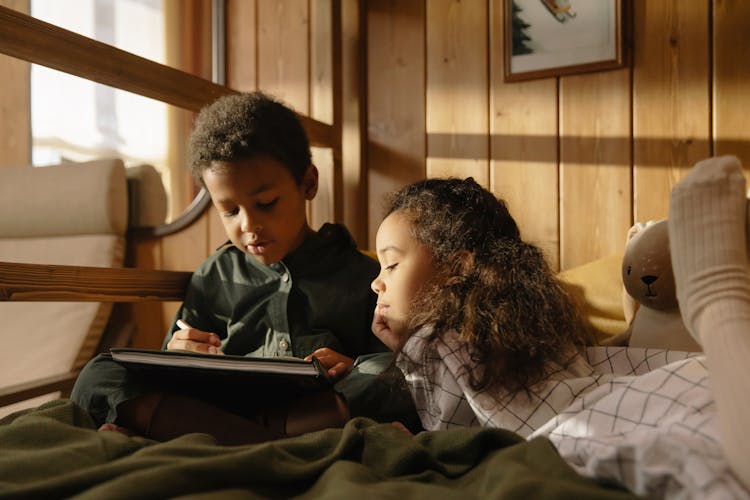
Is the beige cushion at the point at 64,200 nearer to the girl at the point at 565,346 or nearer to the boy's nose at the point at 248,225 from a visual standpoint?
the boy's nose at the point at 248,225

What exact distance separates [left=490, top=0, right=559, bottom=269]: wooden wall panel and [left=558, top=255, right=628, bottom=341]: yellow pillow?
0.27 m

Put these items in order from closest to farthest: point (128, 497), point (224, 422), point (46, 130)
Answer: point (128, 497) → point (224, 422) → point (46, 130)

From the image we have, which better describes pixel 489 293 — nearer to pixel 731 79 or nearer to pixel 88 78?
pixel 88 78

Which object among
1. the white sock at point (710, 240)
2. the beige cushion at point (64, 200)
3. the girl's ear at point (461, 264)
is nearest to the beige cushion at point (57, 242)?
the beige cushion at point (64, 200)

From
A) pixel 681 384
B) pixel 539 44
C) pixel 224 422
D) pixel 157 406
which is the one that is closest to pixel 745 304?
pixel 681 384

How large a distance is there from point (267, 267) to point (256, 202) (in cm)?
16

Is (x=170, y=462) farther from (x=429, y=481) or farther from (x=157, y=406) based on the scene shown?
(x=157, y=406)

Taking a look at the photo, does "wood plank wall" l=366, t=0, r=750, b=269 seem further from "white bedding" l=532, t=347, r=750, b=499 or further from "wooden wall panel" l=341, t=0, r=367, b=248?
"white bedding" l=532, t=347, r=750, b=499

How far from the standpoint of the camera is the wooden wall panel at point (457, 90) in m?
1.65

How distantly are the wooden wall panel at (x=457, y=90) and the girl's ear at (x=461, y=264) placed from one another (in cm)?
69

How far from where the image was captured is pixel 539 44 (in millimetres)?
1555

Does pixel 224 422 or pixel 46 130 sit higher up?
pixel 46 130

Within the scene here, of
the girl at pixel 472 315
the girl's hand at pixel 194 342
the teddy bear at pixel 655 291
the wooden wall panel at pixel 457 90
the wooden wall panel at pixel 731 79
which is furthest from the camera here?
the wooden wall panel at pixel 457 90

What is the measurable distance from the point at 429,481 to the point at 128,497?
0.90 ft
